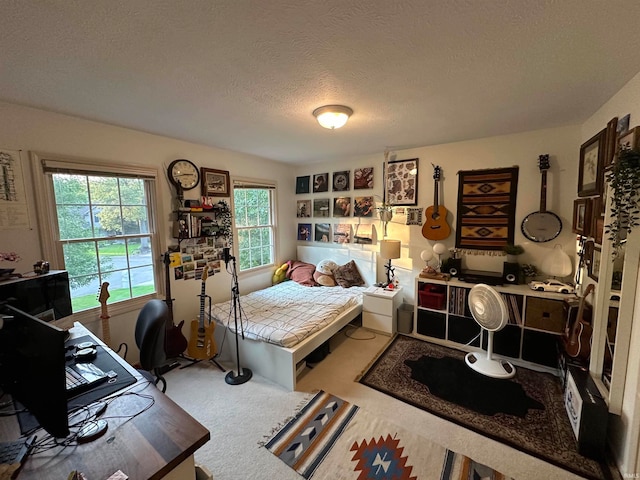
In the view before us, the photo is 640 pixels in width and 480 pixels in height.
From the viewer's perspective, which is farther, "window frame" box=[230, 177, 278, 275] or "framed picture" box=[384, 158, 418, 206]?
"window frame" box=[230, 177, 278, 275]

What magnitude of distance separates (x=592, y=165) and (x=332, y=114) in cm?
216

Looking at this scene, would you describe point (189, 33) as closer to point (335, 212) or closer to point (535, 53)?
point (535, 53)

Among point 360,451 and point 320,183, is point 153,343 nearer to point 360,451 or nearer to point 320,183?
point 360,451

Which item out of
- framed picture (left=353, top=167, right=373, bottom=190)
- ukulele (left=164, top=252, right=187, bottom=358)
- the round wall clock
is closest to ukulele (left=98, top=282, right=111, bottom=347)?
ukulele (left=164, top=252, right=187, bottom=358)

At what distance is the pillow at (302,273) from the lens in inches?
154

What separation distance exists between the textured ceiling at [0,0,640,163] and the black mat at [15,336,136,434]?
146cm

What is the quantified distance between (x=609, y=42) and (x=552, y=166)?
5.50 ft

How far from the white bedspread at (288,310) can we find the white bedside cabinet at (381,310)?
6.5 inches

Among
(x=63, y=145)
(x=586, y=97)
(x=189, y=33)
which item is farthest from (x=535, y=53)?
(x=63, y=145)

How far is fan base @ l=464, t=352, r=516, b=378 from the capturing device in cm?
238

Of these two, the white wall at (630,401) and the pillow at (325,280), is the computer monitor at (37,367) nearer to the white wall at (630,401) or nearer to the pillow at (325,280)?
the white wall at (630,401)

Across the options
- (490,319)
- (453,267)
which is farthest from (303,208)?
(490,319)

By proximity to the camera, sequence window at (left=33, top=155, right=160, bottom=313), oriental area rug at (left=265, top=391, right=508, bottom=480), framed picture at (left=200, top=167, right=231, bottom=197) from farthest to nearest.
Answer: framed picture at (left=200, top=167, right=231, bottom=197) → window at (left=33, top=155, right=160, bottom=313) → oriental area rug at (left=265, top=391, right=508, bottom=480)

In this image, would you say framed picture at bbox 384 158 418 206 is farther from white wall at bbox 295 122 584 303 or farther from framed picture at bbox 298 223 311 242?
framed picture at bbox 298 223 311 242
